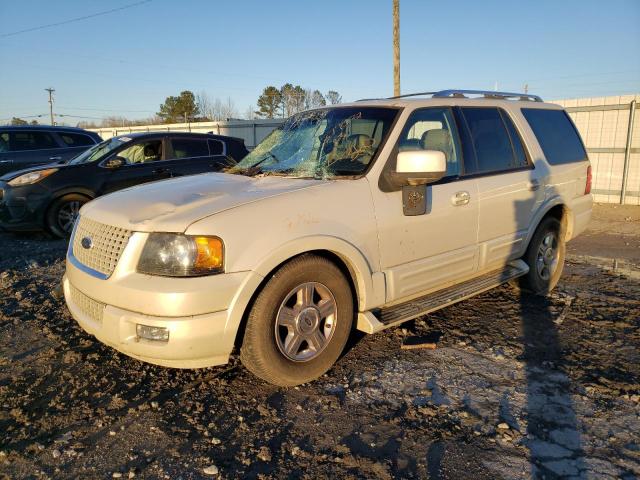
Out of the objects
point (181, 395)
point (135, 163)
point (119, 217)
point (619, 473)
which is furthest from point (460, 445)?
point (135, 163)

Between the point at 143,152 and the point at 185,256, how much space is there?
20.0 feet

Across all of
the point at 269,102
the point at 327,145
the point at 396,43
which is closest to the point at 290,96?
the point at 269,102

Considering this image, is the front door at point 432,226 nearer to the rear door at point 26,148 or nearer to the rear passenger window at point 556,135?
the rear passenger window at point 556,135

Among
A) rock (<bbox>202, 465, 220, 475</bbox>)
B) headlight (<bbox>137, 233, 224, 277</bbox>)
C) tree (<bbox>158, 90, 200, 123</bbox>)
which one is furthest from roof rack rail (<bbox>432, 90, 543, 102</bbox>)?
tree (<bbox>158, 90, 200, 123</bbox>)

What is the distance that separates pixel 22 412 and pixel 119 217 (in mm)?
1287

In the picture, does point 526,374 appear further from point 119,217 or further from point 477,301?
point 119,217

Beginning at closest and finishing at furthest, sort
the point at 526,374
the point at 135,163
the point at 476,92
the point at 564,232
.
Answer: the point at 526,374
the point at 476,92
the point at 564,232
the point at 135,163

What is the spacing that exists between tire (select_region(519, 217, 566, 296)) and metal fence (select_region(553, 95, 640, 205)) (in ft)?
25.3

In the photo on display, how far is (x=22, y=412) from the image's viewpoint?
9.36ft

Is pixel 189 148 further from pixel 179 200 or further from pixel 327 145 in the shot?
pixel 179 200

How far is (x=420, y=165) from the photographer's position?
3232 millimetres

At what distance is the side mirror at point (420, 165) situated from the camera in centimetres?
322

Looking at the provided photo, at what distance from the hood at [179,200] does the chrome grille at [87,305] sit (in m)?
0.51

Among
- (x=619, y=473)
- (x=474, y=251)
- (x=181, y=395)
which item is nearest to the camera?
(x=619, y=473)
